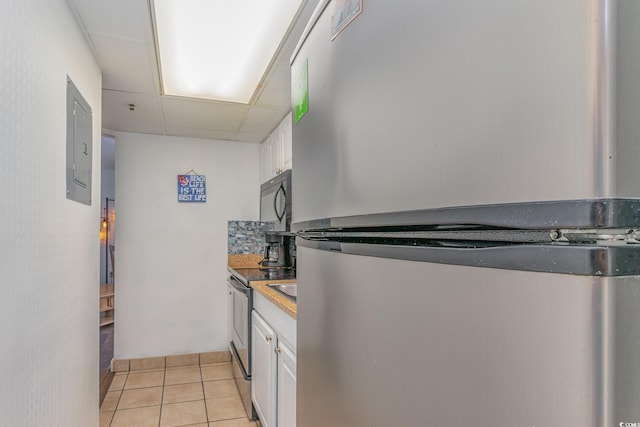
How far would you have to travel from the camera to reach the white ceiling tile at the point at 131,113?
2.65 metres

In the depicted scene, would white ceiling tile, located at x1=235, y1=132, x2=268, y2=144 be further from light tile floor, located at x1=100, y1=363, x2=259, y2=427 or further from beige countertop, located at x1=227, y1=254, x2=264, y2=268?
light tile floor, located at x1=100, y1=363, x2=259, y2=427

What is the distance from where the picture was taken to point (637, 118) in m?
0.32

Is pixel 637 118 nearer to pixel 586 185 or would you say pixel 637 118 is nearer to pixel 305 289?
pixel 586 185

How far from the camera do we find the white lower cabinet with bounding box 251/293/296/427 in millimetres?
1661

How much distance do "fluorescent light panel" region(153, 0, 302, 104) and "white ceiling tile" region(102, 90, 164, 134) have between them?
27 cm

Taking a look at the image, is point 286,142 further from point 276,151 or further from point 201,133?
point 201,133

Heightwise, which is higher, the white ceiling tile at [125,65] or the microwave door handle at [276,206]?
the white ceiling tile at [125,65]

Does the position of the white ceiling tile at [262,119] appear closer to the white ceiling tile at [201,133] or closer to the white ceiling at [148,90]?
the white ceiling at [148,90]

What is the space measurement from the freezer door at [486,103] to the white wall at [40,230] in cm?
93

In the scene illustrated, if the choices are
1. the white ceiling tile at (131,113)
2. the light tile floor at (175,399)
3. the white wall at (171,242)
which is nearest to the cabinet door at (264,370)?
the light tile floor at (175,399)

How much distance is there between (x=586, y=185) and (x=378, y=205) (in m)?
0.33

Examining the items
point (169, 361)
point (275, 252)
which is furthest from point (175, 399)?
point (275, 252)

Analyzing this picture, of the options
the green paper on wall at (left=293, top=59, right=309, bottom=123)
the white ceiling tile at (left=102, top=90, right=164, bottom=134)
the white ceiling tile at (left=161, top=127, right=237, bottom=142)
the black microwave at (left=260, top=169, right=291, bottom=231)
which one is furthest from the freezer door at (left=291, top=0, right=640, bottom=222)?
the white ceiling tile at (left=161, top=127, right=237, bottom=142)

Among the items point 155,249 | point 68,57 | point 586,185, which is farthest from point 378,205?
point 155,249
